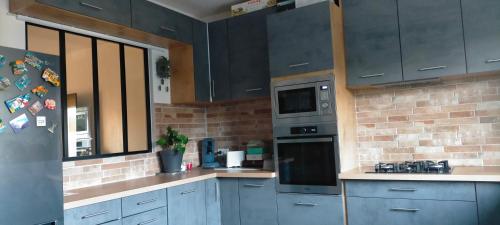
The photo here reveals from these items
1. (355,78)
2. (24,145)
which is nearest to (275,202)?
(355,78)

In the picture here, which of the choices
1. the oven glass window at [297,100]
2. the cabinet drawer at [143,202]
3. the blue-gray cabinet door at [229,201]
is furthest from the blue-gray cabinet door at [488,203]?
the cabinet drawer at [143,202]

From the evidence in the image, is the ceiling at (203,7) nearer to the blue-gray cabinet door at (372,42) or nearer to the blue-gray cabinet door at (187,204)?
the blue-gray cabinet door at (372,42)

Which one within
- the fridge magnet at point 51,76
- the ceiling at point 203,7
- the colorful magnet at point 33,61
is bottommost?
the fridge magnet at point 51,76

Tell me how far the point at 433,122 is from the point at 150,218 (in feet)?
7.64

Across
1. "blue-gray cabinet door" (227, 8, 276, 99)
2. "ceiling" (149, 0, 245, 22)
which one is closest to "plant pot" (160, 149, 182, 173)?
"blue-gray cabinet door" (227, 8, 276, 99)

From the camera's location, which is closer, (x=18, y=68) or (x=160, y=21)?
(x=18, y=68)

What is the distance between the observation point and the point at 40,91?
195 cm

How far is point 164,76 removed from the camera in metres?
3.64

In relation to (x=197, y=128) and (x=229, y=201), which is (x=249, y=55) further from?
(x=229, y=201)

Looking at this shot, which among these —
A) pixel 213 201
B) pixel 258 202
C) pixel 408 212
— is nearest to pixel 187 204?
pixel 213 201

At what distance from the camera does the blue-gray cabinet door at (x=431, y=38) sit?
105 inches

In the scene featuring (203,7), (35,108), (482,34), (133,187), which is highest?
(203,7)

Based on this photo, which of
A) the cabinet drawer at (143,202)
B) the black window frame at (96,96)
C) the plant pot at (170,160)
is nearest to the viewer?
the cabinet drawer at (143,202)

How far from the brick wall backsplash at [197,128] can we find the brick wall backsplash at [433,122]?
102 centimetres
